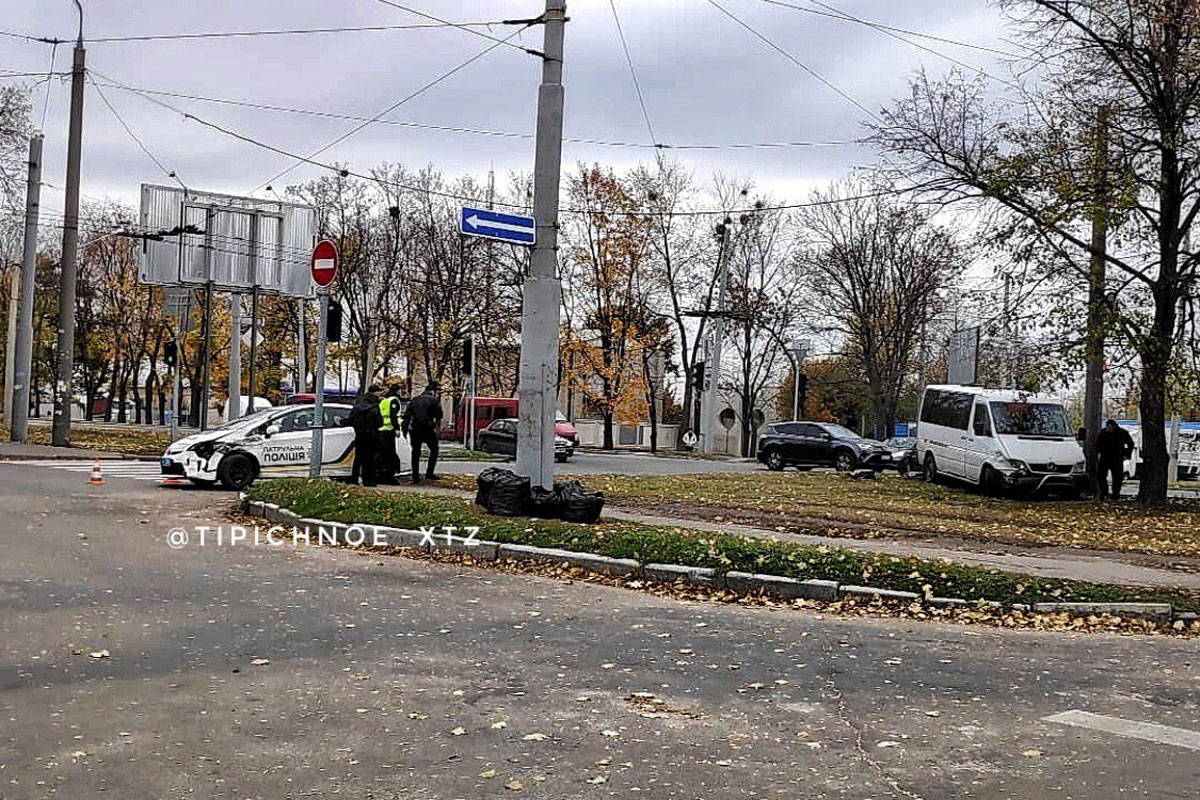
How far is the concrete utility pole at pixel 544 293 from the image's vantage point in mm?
14867

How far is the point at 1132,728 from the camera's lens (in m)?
6.31

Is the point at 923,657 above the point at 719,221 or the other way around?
the other way around

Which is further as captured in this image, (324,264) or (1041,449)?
(1041,449)

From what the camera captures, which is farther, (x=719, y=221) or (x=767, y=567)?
(x=719, y=221)

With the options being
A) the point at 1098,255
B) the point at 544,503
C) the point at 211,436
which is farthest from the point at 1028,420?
the point at 211,436

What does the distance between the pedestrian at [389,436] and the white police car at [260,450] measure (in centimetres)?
58

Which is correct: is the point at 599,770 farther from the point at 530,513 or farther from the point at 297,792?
the point at 530,513

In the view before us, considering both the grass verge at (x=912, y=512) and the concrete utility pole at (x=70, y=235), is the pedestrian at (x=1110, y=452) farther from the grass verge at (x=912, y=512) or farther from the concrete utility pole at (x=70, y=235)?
the concrete utility pole at (x=70, y=235)

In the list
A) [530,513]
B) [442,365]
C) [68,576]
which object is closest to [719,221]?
[442,365]

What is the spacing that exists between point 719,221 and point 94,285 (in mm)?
35691

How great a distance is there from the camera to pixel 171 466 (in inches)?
799

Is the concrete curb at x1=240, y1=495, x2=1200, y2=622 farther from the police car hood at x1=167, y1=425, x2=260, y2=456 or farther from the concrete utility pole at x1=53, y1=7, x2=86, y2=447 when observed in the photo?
the concrete utility pole at x1=53, y1=7, x2=86, y2=447

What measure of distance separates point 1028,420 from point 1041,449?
874 mm

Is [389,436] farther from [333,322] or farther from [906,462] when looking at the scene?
[906,462]
